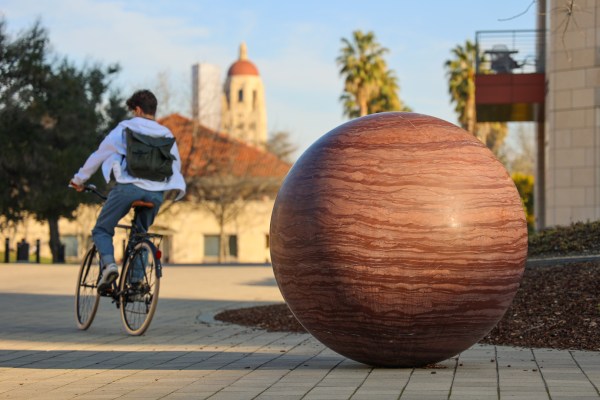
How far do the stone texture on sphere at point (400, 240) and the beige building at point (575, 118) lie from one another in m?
17.9

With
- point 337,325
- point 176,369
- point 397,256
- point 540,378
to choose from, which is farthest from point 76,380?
point 540,378

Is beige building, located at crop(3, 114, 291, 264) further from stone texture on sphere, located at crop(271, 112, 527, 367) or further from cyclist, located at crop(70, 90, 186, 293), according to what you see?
stone texture on sphere, located at crop(271, 112, 527, 367)

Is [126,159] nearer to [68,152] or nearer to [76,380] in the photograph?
[76,380]

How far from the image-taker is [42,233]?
6619 centimetres

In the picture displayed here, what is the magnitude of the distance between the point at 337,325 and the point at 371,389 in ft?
2.48

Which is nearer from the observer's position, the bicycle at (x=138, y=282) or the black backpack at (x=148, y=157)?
the bicycle at (x=138, y=282)

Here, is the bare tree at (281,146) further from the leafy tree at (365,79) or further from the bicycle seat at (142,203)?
the bicycle seat at (142,203)

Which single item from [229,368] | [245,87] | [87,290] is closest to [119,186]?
[87,290]

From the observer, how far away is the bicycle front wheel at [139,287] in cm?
977

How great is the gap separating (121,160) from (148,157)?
10.7 inches

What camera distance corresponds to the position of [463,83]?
202 ft

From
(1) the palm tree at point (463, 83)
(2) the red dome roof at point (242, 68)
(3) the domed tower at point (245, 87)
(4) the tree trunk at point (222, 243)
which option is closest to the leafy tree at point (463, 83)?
(1) the palm tree at point (463, 83)

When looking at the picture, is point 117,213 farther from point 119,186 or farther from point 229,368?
point 229,368

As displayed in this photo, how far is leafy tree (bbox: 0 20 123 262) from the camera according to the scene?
4056 cm
